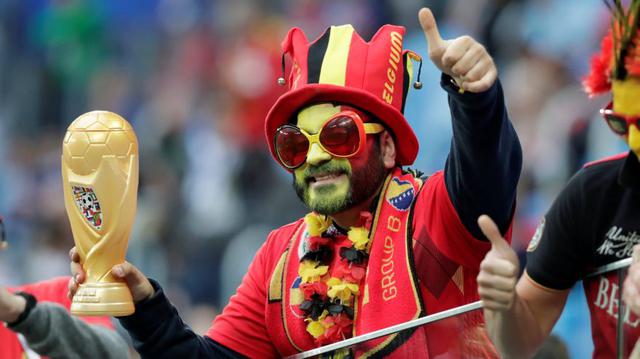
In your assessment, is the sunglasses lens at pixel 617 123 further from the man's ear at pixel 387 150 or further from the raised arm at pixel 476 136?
the man's ear at pixel 387 150

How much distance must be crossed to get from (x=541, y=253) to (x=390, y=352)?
46 cm

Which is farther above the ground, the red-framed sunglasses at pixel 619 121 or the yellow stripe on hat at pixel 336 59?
the yellow stripe on hat at pixel 336 59

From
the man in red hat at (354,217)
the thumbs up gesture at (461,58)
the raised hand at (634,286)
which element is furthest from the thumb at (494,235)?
the man in red hat at (354,217)

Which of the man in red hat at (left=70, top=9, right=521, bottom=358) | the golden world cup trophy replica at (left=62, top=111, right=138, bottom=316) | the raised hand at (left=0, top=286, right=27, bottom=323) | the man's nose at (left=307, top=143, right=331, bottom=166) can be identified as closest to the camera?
the raised hand at (left=0, top=286, right=27, bottom=323)

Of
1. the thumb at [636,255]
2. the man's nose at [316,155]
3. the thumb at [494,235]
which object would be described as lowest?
the thumb at [636,255]

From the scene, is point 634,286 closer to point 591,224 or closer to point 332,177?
point 591,224

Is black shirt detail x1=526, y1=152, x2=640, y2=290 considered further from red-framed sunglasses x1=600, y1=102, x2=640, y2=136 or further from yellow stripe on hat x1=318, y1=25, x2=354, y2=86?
yellow stripe on hat x1=318, y1=25, x2=354, y2=86

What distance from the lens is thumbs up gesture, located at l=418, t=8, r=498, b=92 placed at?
342 centimetres

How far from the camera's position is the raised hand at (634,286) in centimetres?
290

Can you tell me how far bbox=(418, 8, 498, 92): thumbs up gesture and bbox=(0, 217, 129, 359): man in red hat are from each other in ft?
4.09

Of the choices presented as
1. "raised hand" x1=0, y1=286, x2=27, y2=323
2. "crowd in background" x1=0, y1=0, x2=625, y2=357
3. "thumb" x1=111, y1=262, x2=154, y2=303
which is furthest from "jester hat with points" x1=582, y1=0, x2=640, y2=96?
"crowd in background" x1=0, y1=0, x2=625, y2=357

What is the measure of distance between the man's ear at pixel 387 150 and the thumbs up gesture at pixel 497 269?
52.8 inches

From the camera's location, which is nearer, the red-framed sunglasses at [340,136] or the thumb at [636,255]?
the thumb at [636,255]

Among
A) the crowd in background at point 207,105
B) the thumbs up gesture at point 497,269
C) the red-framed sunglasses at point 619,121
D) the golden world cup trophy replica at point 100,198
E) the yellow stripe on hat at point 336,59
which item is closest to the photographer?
the thumbs up gesture at point 497,269
